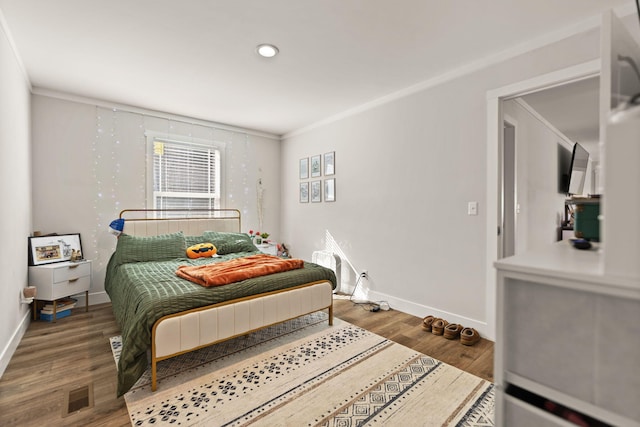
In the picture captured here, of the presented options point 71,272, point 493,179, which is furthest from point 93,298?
point 493,179

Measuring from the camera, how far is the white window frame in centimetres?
410

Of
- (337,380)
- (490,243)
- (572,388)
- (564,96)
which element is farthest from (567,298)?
(564,96)

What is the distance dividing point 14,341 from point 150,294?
1411 millimetres

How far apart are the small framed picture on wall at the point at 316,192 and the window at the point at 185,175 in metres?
1.48

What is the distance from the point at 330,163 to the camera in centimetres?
439

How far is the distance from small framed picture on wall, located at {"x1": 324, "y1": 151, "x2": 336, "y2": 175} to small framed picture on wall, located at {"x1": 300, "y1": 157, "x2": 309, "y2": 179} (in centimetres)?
44

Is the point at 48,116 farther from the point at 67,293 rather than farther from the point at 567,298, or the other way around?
the point at 567,298

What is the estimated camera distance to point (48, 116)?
11.2ft

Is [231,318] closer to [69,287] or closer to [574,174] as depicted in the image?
[69,287]

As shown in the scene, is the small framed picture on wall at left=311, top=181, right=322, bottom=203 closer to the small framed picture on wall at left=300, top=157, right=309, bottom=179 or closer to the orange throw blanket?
the small framed picture on wall at left=300, top=157, right=309, bottom=179

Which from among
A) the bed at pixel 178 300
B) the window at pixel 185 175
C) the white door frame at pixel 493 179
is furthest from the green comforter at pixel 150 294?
the white door frame at pixel 493 179

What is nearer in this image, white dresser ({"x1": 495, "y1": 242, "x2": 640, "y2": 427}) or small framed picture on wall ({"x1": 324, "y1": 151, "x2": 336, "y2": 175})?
white dresser ({"x1": 495, "y1": 242, "x2": 640, "y2": 427})

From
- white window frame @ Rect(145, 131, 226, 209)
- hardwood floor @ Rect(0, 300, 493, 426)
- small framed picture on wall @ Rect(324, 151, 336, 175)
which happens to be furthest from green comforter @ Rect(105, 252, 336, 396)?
small framed picture on wall @ Rect(324, 151, 336, 175)

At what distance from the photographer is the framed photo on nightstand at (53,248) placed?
10.2 ft
